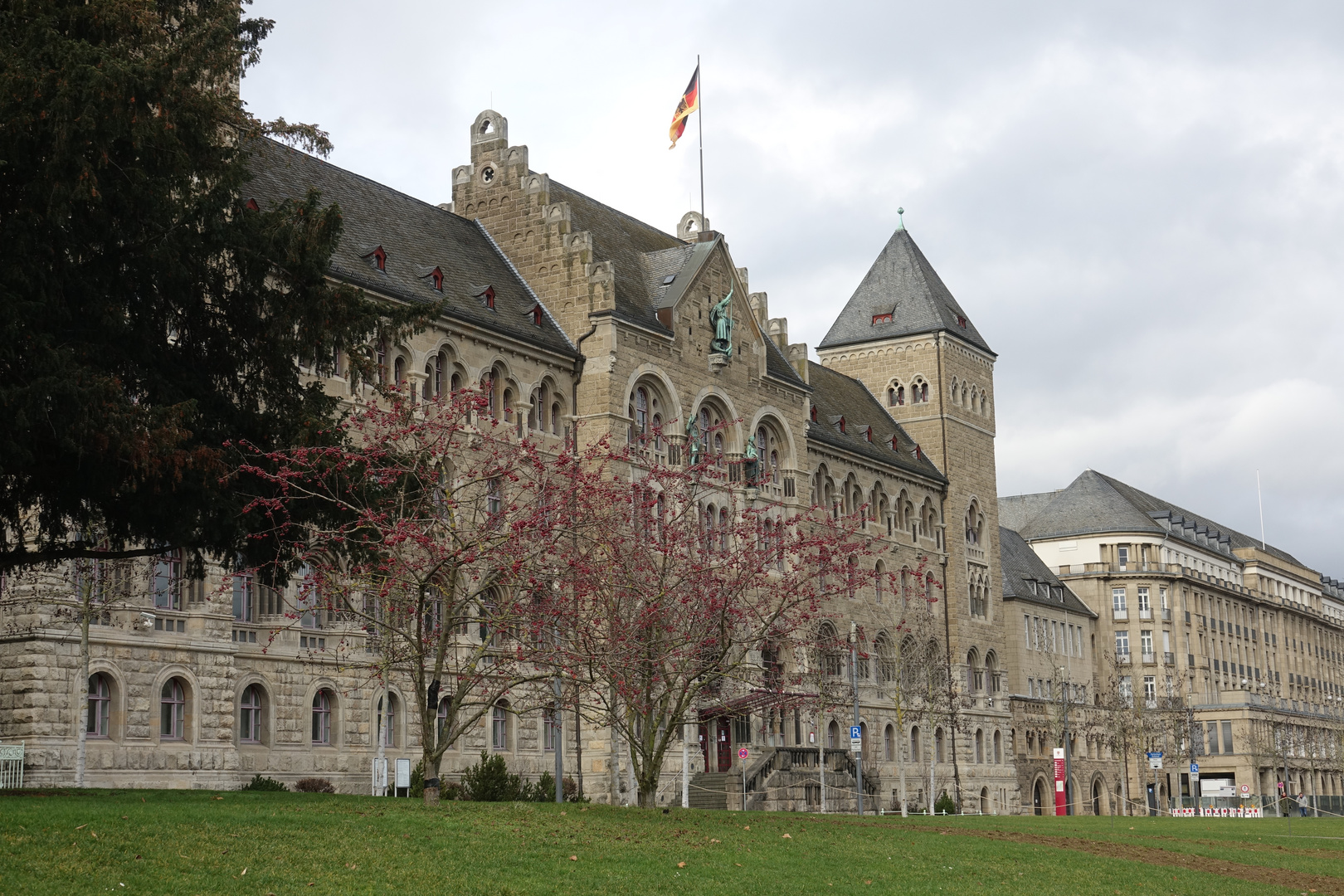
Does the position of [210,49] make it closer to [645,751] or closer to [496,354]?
[645,751]

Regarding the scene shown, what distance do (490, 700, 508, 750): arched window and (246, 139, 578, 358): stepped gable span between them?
11.2m

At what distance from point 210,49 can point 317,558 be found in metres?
8.81

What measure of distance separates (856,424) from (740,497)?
55.9ft

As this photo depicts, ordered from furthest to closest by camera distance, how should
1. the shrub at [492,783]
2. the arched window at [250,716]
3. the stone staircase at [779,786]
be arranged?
the stone staircase at [779,786] < the shrub at [492,783] < the arched window at [250,716]

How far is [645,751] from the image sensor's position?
3019 centimetres

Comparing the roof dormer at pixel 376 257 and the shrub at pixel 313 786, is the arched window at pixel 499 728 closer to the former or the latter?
the shrub at pixel 313 786

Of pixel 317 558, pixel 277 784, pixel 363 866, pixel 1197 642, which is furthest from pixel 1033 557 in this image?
pixel 363 866

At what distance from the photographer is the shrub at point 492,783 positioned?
40.4 metres

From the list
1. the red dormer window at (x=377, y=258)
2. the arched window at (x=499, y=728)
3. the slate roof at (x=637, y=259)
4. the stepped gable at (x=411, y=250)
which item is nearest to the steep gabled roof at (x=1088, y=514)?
the slate roof at (x=637, y=259)

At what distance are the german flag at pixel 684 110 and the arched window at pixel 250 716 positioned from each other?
26.8 metres

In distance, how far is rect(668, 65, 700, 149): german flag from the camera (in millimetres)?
58062

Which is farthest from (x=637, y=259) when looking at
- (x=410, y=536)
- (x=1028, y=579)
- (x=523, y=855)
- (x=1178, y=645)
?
(x=1178, y=645)

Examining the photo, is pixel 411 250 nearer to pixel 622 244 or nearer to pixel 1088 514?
pixel 622 244

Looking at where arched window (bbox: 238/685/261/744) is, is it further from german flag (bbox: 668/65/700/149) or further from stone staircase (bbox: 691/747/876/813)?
german flag (bbox: 668/65/700/149)
